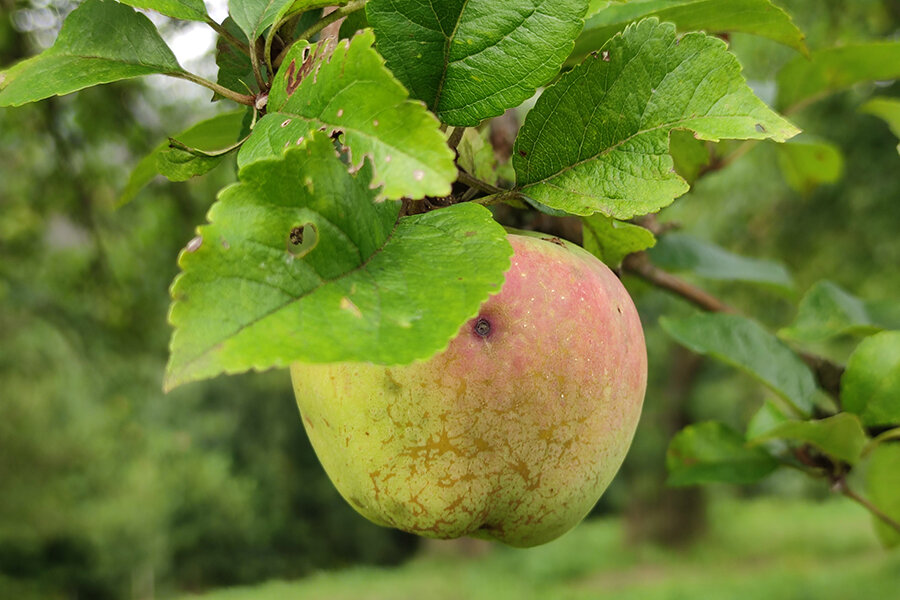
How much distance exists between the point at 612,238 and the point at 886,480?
565 mm

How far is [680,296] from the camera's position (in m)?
0.95

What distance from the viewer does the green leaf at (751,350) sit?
0.78 meters

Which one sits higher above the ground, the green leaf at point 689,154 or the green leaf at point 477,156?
the green leaf at point 477,156

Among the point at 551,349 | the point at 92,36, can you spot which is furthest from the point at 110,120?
the point at 551,349

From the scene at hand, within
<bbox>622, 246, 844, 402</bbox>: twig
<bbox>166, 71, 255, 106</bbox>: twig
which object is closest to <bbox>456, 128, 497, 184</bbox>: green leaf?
<bbox>166, 71, 255, 106</bbox>: twig

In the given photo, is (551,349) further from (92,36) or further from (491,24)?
(92,36)

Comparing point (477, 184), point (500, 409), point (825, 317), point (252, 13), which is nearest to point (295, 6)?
point (252, 13)

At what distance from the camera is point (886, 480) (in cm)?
85

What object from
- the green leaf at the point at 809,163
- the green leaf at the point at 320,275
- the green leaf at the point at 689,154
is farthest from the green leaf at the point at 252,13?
the green leaf at the point at 809,163

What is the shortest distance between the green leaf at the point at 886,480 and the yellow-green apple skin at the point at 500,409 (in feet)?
1.66

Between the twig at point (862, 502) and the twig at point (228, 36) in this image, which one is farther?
the twig at point (862, 502)

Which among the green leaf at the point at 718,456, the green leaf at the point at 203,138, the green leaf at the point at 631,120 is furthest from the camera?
the green leaf at the point at 718,456

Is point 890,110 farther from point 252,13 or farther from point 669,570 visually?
point 669,570

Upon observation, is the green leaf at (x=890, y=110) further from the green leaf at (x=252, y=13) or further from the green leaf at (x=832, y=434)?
the green leaf at (x=252, y=13)
